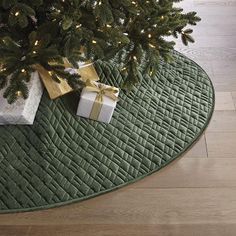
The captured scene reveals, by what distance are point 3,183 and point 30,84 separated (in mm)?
349

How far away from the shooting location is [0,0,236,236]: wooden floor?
1.19m

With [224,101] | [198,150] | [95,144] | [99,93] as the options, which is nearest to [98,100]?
[99,93]

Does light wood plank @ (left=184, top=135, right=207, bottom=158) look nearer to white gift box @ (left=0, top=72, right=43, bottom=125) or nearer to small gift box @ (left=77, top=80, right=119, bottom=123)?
small gift box @ (left=77, top=80, right=119, bottom=123)

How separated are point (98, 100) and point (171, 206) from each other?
45cm

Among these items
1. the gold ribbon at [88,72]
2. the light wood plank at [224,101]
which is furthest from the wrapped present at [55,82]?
the light wood plank at [224,101]

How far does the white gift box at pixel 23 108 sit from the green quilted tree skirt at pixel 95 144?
0.11 ft

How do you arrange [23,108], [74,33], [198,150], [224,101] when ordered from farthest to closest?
[224,101], [198,150], [23,108], [74,33]

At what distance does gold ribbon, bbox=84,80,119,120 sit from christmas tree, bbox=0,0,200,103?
0.35 feet

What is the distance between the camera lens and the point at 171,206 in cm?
125

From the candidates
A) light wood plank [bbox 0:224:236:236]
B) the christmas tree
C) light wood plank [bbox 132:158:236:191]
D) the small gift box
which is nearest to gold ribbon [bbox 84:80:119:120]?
the small gift box

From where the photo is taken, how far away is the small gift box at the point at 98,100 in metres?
1.39

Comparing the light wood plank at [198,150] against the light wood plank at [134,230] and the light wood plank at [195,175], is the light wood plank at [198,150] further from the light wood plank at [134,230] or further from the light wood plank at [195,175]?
the light wood plank at [134,230]

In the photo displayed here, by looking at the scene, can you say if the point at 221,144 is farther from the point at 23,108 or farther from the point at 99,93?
the point at 23,108

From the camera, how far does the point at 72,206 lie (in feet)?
4.05
